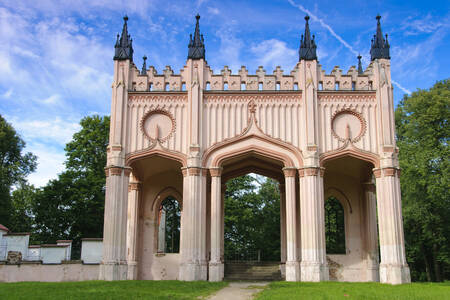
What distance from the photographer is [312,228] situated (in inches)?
808

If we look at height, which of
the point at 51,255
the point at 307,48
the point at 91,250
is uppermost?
the point at 307,48

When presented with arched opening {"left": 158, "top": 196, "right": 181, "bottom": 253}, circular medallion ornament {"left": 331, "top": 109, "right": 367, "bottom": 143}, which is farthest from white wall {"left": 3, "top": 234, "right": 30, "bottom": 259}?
circular medallion ornament {"left": 331, "top": 109, "right": 367, "bottom": 143}

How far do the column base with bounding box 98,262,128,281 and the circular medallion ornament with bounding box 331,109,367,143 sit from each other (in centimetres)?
1140

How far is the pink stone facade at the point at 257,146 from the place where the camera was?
20.7 metres

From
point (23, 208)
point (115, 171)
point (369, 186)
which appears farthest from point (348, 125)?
point (23, 208)

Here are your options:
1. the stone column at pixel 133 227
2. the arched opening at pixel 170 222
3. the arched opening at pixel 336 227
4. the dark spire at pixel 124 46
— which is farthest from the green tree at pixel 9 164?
the arched opening at pixel 336 227

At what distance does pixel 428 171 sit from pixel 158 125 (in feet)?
52.5

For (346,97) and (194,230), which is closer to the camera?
(194,230)

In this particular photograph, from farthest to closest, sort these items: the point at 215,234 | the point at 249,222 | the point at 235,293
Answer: the point at 249,222, the point at 215,234, the point at 235,293

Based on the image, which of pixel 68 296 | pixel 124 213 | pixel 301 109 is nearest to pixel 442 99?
pixel 301 109

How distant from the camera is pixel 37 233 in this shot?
34.3m

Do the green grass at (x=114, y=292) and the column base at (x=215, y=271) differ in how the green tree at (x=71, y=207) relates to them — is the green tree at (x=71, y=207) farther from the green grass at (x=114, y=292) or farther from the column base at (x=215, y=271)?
the green grass at (x=114, y=292)

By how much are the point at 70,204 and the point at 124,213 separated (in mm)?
14055

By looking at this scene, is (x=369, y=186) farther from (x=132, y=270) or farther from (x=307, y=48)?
(x=132, y=270)
